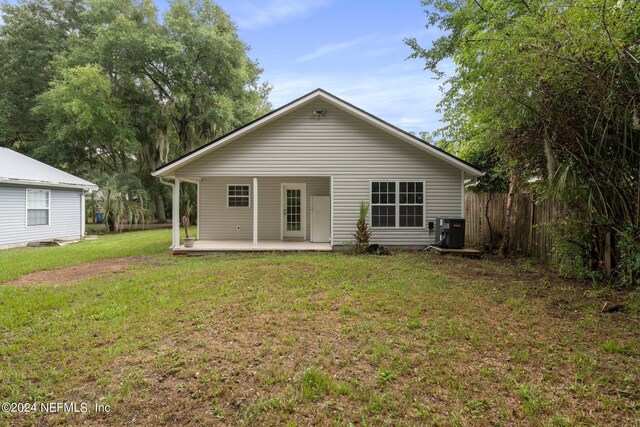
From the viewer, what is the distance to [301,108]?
10359mm

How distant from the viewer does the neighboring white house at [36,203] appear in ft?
37.5

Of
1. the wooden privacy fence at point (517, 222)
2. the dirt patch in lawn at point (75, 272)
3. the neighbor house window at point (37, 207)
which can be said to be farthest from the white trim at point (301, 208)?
the neighbor house window at point (37, 207)

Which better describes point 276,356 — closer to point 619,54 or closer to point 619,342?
point 619,342

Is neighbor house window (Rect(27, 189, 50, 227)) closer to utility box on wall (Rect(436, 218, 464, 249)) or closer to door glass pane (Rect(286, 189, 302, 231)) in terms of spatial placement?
door glass pane (Rect(286, 189, 302, 231))

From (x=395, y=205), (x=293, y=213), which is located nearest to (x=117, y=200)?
(x=293, y=213)

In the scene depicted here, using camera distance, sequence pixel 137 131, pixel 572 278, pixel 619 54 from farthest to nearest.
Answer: pixel 137 131, pixel 572 278, pixel 619 54

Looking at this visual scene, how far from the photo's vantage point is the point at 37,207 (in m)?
12.8

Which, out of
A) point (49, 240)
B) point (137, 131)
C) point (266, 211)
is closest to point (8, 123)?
point (137, 131)

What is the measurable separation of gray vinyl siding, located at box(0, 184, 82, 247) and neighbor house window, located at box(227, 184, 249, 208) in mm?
7158

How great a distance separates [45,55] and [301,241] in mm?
22093

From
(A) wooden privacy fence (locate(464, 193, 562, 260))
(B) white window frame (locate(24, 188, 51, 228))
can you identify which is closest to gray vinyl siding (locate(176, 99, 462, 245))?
(A) wooden privacy fence (locate(464, 193, 562, 260))

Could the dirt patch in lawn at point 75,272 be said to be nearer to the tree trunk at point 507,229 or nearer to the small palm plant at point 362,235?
the small palm plant at point 362,235

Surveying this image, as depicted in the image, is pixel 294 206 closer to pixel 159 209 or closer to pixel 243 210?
pixel 243 210

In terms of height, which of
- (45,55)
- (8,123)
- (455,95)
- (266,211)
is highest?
(45,55)
